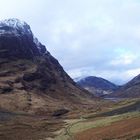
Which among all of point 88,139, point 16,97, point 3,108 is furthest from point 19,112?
point 88,139

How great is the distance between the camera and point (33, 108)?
16675cm

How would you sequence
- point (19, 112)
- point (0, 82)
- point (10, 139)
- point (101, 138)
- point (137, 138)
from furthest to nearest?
point (0, 82)
point (19, 112)
point (10, 139)
point (101, 138)
point (137, 138)

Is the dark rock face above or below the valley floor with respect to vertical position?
above

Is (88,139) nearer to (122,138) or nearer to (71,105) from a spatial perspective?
(122,138)

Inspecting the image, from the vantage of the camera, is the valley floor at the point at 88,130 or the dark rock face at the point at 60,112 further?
the dark rock face at the point at 60,112

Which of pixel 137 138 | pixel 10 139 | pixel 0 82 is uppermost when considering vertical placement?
pixel 0 82

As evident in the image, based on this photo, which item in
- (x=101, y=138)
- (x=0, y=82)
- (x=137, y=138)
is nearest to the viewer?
(x=137, y=138)

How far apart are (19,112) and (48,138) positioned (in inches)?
3235

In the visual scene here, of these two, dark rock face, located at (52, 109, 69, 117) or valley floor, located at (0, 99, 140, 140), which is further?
dark rock face, located at (52, 109, 69, 117)

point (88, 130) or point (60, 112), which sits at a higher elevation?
point (60, 112)

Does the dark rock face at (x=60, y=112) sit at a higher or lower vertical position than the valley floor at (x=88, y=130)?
higher

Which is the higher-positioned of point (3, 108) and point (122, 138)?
point (3, 108)

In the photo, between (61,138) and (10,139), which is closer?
(61,138)

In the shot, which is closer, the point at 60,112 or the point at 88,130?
the point at 88,130
